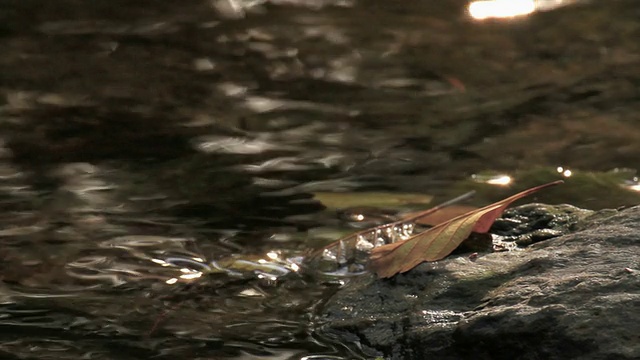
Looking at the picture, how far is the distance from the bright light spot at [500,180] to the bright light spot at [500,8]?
1.59 m

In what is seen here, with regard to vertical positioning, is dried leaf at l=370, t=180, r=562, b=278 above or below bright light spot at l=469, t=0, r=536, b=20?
below

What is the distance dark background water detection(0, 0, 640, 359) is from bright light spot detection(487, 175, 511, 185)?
0.03 meters

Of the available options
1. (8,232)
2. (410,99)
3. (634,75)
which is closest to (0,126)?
(8,232)

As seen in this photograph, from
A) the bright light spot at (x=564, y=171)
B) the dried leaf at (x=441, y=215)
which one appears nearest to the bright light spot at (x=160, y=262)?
the dried leaf at (x=441, y=215)

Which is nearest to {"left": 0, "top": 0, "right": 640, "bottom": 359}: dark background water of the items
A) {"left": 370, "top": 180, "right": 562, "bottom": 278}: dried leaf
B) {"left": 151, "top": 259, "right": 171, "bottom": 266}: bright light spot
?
{"left": 151, "top": 259, "right": 171, "bottom": 266}: bright light spot

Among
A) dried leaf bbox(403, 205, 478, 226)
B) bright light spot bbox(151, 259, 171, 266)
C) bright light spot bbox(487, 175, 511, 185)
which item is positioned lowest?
bright light spot bbox(151, 259, 171, 266)

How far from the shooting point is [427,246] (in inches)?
75.1

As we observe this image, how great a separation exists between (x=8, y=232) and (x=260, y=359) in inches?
29.6

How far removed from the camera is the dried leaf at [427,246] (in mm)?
1861

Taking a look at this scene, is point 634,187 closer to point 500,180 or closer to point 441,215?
point 500,180

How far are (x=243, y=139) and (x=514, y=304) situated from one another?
1.31 m

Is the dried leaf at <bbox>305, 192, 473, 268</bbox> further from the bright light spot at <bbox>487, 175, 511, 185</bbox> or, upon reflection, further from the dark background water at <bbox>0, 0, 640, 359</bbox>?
the bright light spot at <bbox>487, 175, 511, 185</bbox>

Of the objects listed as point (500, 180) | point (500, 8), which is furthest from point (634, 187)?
point (500, 8)

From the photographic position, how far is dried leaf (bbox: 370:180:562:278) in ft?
6.10
